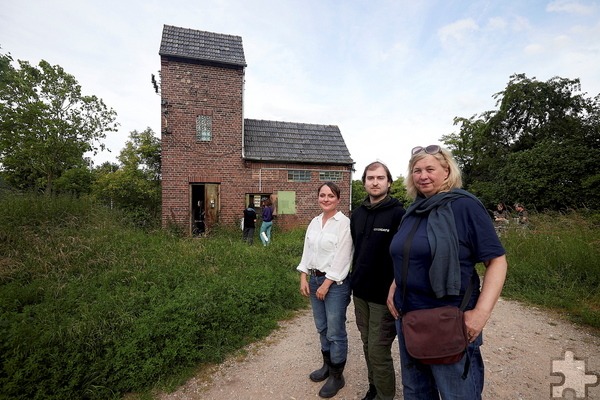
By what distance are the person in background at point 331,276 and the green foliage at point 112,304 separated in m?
1.49

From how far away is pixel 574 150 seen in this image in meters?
13.6

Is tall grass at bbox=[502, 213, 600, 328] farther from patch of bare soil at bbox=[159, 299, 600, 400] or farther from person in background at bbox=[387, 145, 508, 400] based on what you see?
person in background at bbox=[387, 145, 508, 400]

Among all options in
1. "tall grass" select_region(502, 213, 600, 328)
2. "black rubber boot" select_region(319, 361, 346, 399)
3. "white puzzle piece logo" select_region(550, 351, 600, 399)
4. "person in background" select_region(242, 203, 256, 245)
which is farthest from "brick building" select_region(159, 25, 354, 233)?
"white puzzle piece logo" select_region(550, 351, 600, 399)

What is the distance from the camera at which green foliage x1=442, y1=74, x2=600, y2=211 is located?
13359 mm

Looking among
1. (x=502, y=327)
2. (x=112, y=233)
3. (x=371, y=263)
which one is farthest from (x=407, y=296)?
(x=112, y=233)

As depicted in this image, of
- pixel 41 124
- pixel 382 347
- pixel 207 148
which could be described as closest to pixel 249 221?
pixel 207 148

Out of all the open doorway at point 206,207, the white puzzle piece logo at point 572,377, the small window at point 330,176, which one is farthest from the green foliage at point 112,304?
the small window at point 330,176

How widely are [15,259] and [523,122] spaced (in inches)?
1161

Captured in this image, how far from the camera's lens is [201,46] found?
11.3 m

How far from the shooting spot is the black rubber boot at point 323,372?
2.87m

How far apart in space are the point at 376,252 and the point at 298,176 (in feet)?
33.1

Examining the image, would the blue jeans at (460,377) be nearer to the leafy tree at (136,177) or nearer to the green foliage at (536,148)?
the green foliage at (536,148)

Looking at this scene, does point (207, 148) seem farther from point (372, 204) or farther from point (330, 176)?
point (372, 204)

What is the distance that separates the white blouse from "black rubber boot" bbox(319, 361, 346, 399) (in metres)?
0.98
